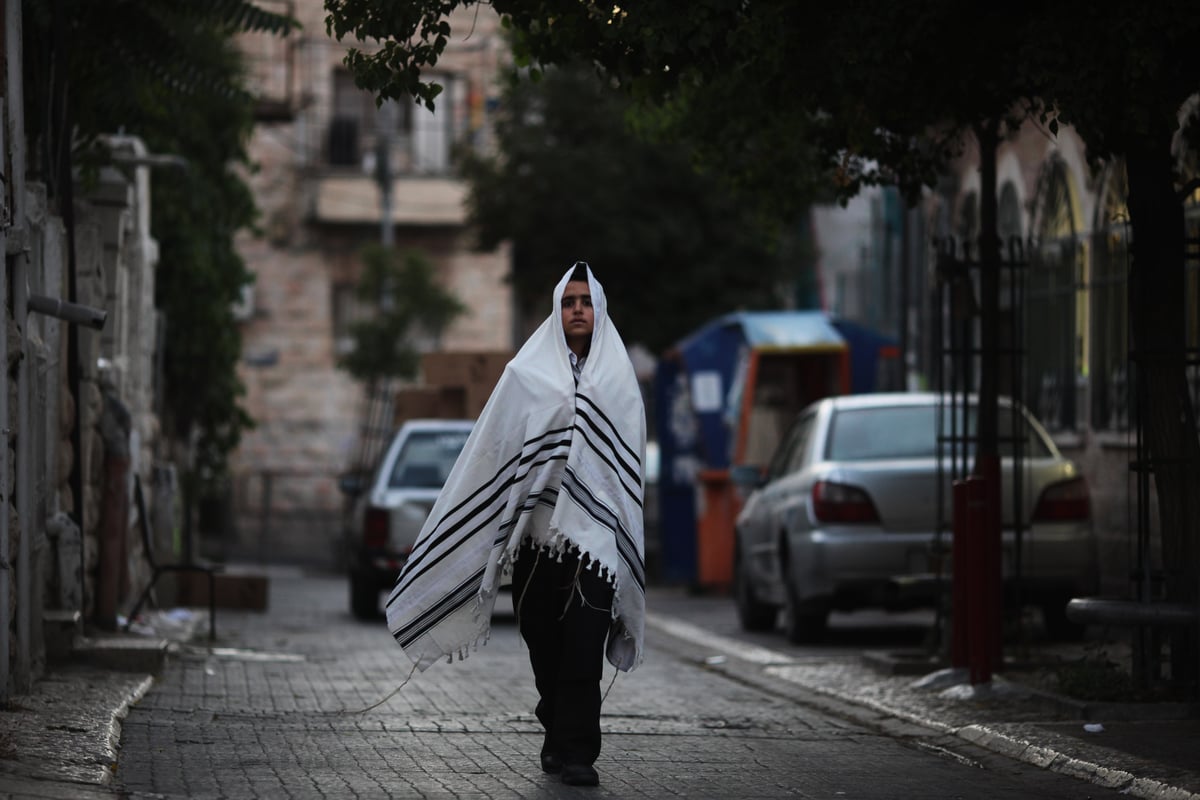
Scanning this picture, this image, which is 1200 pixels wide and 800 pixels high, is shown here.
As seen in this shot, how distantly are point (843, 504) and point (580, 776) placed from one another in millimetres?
7169

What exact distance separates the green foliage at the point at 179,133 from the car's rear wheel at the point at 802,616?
5.02m

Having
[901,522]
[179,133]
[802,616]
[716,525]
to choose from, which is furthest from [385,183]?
[901,522]

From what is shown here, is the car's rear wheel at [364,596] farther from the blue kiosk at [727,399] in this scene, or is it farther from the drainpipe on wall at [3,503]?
the drainpipe on wall at [3,503]

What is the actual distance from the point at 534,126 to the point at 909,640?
670 inches

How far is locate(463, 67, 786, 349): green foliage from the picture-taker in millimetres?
31719

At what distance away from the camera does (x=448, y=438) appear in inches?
801

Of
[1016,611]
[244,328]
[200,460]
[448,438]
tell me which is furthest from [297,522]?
[1016,611]

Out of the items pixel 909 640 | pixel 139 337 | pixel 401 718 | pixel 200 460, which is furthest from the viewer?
pixel 200 460

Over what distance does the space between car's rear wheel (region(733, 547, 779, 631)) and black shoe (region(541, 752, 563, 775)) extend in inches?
352

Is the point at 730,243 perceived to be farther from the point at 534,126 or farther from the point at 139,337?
the point at 139,337

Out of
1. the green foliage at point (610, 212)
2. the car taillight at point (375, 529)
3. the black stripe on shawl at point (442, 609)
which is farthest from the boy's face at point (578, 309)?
the green foliage at point (610, 212)

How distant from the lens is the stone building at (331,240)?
41812 mm

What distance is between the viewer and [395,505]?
63.0ft

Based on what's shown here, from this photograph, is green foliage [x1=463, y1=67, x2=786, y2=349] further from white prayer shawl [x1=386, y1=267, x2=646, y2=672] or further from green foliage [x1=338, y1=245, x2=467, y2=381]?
white prayer shawl [x1=386, y1=267, x2=646, y2=672]
